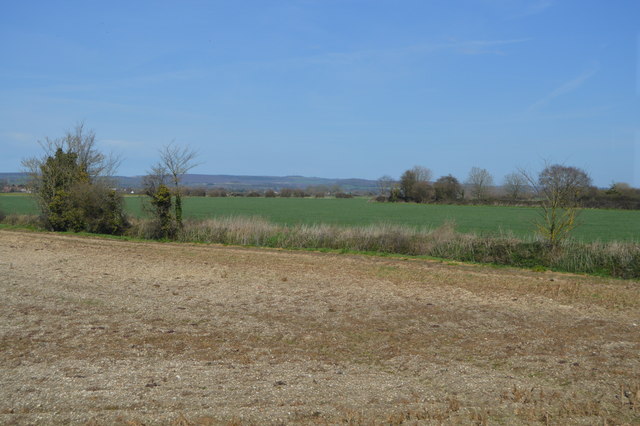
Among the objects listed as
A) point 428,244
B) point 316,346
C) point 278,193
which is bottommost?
point 316,346

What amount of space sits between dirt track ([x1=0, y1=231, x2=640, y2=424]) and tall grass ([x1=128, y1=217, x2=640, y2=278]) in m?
2.39

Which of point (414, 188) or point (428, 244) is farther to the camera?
point (414, 188)

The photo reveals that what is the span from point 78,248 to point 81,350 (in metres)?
15.4

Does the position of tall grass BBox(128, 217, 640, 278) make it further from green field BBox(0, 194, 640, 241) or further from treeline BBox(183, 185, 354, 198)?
treeline BBox(183, 185, 354, 198)

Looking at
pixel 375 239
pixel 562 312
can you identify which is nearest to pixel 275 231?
pixel 375 239

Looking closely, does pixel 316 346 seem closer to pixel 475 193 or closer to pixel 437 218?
pixel 437 218

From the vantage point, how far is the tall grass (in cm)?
1869

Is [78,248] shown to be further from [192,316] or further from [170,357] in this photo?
[170,357]

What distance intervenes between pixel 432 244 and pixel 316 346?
13684mm

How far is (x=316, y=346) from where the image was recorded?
9.30 meters

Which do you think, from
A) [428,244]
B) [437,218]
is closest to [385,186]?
[437,218]

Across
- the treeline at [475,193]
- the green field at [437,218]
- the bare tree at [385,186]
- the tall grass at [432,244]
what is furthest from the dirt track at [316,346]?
the bare tree at [385,186]

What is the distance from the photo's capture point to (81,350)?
28.9 feet

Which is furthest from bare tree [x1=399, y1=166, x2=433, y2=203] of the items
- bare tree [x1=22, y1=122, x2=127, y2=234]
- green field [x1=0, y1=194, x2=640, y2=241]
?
bare tree [x1=22, y1=122, x2=127, y2=234]
